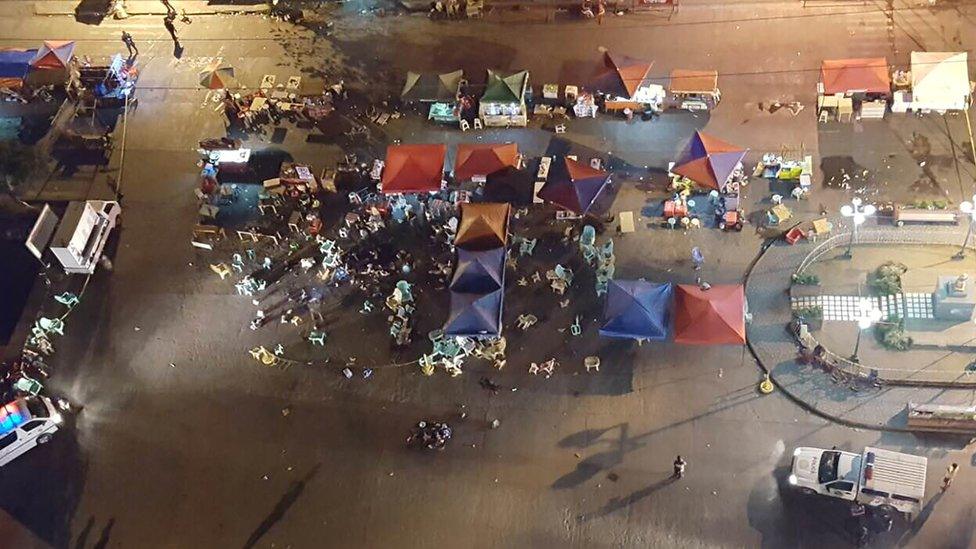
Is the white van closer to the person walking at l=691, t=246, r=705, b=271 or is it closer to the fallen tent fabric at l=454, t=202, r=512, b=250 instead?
the fallen tent fabric at l=454, t=202, r=512, b=250

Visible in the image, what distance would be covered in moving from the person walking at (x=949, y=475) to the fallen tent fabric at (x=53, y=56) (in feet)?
151

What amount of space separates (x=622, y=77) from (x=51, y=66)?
30.4m

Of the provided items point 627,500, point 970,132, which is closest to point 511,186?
Result: point 627,500

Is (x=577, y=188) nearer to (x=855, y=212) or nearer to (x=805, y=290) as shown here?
(x=805, y=290)

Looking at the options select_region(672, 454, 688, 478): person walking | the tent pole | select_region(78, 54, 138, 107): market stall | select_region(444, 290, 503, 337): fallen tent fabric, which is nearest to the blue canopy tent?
select_region(444, 290, 503, 337): fallen tent fabric

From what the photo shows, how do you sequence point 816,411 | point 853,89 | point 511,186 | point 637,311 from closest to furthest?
point 816,411 → point 637,311 → point 853,89 → point 511,186

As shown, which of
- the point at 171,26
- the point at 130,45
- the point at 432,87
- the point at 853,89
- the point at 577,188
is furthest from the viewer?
the point at 130,45

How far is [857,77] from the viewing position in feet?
128

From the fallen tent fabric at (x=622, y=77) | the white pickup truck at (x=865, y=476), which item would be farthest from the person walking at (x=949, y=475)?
the fallen tent fabric at (x=622, y=77)

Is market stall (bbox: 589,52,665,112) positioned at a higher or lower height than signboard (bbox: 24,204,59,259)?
higher

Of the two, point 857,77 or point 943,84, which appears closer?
point 943,84

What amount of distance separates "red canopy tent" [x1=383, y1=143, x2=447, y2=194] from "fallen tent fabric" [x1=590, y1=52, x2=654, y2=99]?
8.55 meters

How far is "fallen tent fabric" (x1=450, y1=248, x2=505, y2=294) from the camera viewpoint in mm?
35438

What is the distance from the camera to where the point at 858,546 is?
98.4 ft
